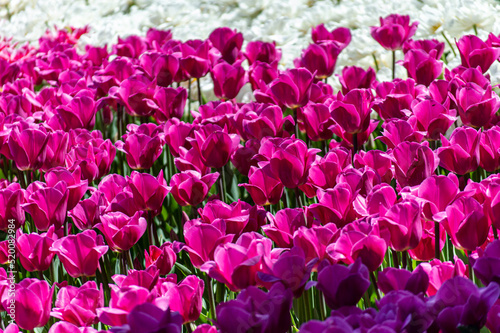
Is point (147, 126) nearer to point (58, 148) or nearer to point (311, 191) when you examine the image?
point (58, 148)

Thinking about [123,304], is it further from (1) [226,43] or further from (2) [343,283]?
(1) [226,43]

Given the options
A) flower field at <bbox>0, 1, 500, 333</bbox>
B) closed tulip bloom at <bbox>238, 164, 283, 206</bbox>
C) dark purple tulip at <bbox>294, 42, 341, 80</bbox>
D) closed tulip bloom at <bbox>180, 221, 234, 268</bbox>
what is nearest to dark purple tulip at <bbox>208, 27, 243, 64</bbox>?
flower field at <bbox>0, 1, 500, 333</bbox>

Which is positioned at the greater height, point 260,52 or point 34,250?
point 34,250

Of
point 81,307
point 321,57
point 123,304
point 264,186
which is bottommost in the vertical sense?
point 321,57

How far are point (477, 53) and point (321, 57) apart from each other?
0.73m

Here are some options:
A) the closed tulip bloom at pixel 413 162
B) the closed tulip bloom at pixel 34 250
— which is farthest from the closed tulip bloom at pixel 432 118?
the closed tulip bloom at pixel 34 250

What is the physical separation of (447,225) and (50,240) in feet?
3.37

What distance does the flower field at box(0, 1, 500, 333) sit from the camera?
115 cm

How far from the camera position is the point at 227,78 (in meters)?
2.85

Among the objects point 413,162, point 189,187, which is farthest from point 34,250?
point 413,162

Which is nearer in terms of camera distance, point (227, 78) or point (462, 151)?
point (462, 151)

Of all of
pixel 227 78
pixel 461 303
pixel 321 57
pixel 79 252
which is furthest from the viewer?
pixel 321 57

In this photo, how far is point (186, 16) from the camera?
17.9ft

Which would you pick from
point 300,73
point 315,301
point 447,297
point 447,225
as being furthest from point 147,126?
point 447,297
